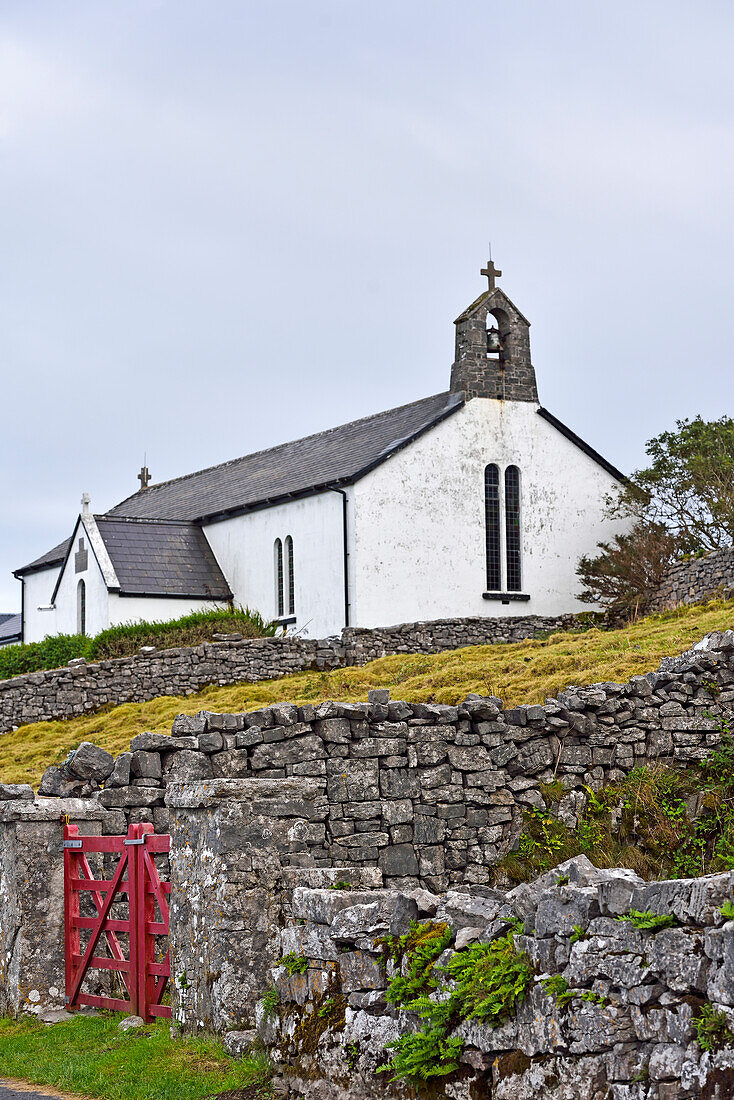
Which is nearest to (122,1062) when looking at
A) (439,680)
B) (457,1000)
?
(457,1000)

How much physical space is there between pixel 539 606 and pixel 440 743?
878 inches

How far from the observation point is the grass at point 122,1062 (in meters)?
6.92

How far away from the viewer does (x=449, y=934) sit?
5.94m

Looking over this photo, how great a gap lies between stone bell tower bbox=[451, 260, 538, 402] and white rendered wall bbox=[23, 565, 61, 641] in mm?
16208

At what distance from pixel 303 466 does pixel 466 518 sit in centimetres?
571

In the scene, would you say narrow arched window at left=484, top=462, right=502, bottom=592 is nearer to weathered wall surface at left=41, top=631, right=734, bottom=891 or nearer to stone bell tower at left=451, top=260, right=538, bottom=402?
stone bell tower at left=451, top=260, right=538, bottom=402

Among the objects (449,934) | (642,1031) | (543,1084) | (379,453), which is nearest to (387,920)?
(449,934)

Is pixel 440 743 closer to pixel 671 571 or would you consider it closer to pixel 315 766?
pixel 315 766

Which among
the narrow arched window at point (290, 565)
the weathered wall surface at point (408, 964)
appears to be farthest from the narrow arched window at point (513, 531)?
the weathered wall surface at point (408, 964)

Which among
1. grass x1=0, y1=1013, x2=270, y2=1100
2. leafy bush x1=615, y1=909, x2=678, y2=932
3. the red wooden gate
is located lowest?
grass x1=0, y1=1013, x2=270, y2=1100

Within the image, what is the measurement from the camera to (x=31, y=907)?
9.84 metres

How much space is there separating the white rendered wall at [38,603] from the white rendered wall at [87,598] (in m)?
1.15

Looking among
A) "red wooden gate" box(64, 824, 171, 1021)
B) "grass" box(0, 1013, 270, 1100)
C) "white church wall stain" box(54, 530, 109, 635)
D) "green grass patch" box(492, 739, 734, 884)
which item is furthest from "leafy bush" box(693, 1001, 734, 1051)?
"white church wall stain" box(54, 530, 109, 635)

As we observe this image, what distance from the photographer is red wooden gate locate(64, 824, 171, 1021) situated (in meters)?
8.74
